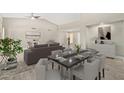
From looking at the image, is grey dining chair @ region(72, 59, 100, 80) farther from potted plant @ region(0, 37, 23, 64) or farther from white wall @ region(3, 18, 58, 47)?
potted plant @ region(0, 37, 23, 64)

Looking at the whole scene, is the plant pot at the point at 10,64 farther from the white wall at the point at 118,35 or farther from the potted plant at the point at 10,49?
the white wall at the point at 118,35

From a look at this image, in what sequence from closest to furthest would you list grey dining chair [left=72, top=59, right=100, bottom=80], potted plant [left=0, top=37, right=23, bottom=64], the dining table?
potted plant [left=0, top=37, right=23, bottom=64], grey dining chair [left=72, top=59, right=100, bottom=80], the dining table

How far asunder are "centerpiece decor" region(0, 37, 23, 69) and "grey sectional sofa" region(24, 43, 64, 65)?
0.21 meters

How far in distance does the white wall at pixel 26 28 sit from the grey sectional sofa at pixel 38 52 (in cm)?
14

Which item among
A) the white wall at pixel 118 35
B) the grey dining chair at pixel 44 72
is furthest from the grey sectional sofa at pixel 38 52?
the white wall at pixel 118 35

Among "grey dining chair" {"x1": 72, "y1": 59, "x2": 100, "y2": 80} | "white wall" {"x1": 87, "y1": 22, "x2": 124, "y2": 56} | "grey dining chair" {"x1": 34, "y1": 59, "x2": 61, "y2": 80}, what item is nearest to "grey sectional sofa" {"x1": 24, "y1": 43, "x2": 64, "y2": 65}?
"grey dining chair" {"x1": 34, "y1": 59, "x2": 61, "y2": 80}

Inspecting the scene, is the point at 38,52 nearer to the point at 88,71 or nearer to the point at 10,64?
the point at 10,64

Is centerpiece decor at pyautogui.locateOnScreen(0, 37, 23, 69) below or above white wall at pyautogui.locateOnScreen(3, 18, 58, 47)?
below

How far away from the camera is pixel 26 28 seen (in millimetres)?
1595

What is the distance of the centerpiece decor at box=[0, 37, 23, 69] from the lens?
1.40 meters

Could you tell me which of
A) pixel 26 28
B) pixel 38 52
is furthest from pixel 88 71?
pixel 26 28

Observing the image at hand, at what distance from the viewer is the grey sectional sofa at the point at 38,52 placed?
66.4 inches

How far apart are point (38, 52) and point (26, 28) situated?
0.49 meters

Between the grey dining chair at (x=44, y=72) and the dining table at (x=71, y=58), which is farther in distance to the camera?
the dining table at (x=71, y=58)
